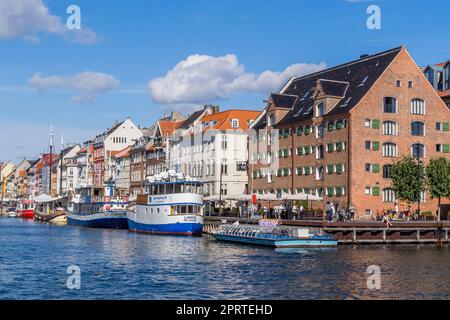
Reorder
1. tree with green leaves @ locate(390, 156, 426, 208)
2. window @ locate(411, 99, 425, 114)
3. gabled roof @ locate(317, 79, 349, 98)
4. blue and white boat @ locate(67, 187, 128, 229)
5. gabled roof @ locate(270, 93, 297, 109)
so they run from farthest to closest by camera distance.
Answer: blue and white boat @ locate(67, 187, 128, 229) < gabled roof @ locate(270, 93, 297, 109) < gabled roof @ locate(317, 79, 349, 98) < window @ locate(411, 99, 425, 114) < tree with green leaves @ locate(390, 156, 426, 208)

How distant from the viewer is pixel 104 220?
113500 mm

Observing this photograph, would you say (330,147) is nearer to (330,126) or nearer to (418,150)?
(330,126)

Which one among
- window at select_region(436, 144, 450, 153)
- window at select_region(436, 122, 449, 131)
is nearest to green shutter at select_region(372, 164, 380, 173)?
window at select_region(436, 144, 450, 153)

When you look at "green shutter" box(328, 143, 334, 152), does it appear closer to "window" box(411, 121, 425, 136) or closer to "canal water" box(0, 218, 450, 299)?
"window" box(411, 121, 425, 136)

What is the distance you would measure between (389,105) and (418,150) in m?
6.99

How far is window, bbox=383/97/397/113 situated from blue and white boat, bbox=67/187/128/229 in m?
41.1

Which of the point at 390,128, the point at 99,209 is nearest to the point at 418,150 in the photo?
the point at 390,128

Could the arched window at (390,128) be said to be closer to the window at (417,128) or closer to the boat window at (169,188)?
the window at (417,128)

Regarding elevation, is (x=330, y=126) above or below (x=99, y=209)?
above

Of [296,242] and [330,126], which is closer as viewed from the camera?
[296,242]

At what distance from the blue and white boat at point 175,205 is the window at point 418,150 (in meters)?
27.7

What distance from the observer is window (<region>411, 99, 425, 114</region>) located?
309 ft

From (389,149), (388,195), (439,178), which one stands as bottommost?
(388,195)

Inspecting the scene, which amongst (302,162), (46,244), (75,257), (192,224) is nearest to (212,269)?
(75,257)
